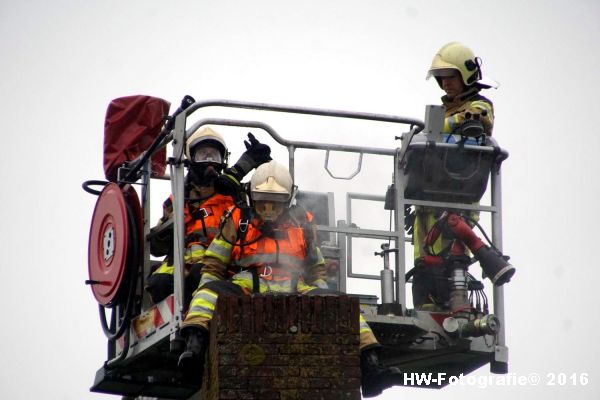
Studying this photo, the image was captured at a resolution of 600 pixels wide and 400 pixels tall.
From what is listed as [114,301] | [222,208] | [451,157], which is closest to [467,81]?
[451,157]

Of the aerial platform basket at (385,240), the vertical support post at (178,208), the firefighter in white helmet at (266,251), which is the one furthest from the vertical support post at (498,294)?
the vertical support post at (178,208)

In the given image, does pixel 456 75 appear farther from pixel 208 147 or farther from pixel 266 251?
pixel 266 251

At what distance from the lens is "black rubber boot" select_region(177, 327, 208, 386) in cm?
1641

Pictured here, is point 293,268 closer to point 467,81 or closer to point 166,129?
point 166,129

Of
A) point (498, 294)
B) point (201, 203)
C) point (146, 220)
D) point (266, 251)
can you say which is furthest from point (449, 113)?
point (146, 220)

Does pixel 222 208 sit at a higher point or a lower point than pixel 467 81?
lower

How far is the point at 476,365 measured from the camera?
1881cm

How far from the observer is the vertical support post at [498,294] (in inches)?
722

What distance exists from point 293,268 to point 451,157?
85.7 inches

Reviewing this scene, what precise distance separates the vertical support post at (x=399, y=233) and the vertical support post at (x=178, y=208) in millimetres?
2027

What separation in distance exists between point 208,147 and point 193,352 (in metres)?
3.45

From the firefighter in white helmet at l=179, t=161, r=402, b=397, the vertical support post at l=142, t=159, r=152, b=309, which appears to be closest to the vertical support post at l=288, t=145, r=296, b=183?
the firefighter in white helmet at l=179, t=161, r=402, b=397

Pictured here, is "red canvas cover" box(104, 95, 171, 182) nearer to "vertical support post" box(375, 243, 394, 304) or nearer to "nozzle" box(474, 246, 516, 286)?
"vertical support post" box(375, 243, 394, 304)

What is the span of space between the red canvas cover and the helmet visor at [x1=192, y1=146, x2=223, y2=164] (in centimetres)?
37
